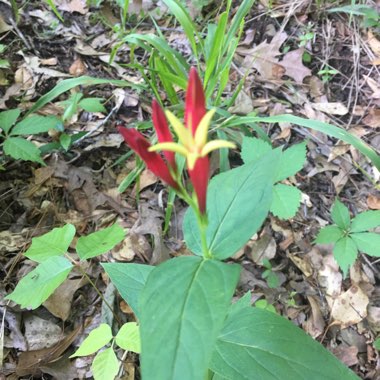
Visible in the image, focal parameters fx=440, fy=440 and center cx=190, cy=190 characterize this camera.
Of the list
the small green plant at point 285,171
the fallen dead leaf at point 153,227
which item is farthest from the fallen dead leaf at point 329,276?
the fallen dead leaf at point 153,227

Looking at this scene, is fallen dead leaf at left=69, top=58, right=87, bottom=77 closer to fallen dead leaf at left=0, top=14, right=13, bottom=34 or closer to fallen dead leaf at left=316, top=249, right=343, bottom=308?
fallen dead leaf at left=0, top=14, right=13, bottom=34

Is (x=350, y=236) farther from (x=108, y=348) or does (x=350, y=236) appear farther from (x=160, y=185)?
(x=108, y=348)

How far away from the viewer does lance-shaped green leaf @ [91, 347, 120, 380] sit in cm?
140

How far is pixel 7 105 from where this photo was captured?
2.47 metres

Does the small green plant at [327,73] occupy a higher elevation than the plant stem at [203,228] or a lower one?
lower

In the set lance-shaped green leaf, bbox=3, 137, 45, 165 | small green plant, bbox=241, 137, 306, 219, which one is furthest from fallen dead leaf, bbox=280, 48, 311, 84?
lance-shaped green leaf, bbox=3, 137, 45, 165

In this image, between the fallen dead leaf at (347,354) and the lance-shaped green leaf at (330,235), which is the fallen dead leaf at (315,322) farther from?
the lance-shaped green leaf at (330,235)

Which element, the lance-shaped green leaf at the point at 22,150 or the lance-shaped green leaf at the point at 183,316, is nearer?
the lance-shaped green leaf at the point at 183,316

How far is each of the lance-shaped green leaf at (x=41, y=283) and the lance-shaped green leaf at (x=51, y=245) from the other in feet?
0.09

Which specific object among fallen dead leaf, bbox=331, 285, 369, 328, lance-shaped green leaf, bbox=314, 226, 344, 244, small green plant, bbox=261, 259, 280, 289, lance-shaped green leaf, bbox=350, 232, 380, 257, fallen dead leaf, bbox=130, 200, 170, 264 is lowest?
fallen dead leaf, bbox=331, 285, 369, 328

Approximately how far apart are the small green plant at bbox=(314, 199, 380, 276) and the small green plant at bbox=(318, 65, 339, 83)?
3.83 feet

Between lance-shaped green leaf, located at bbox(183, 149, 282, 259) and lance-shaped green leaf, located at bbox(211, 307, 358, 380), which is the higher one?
lance-shaped green leaf, located at bbox(183, 149, 282, 259)

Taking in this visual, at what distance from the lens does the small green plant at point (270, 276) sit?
1.98 m

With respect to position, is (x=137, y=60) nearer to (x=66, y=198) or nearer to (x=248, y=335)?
(x=66, y=198)
